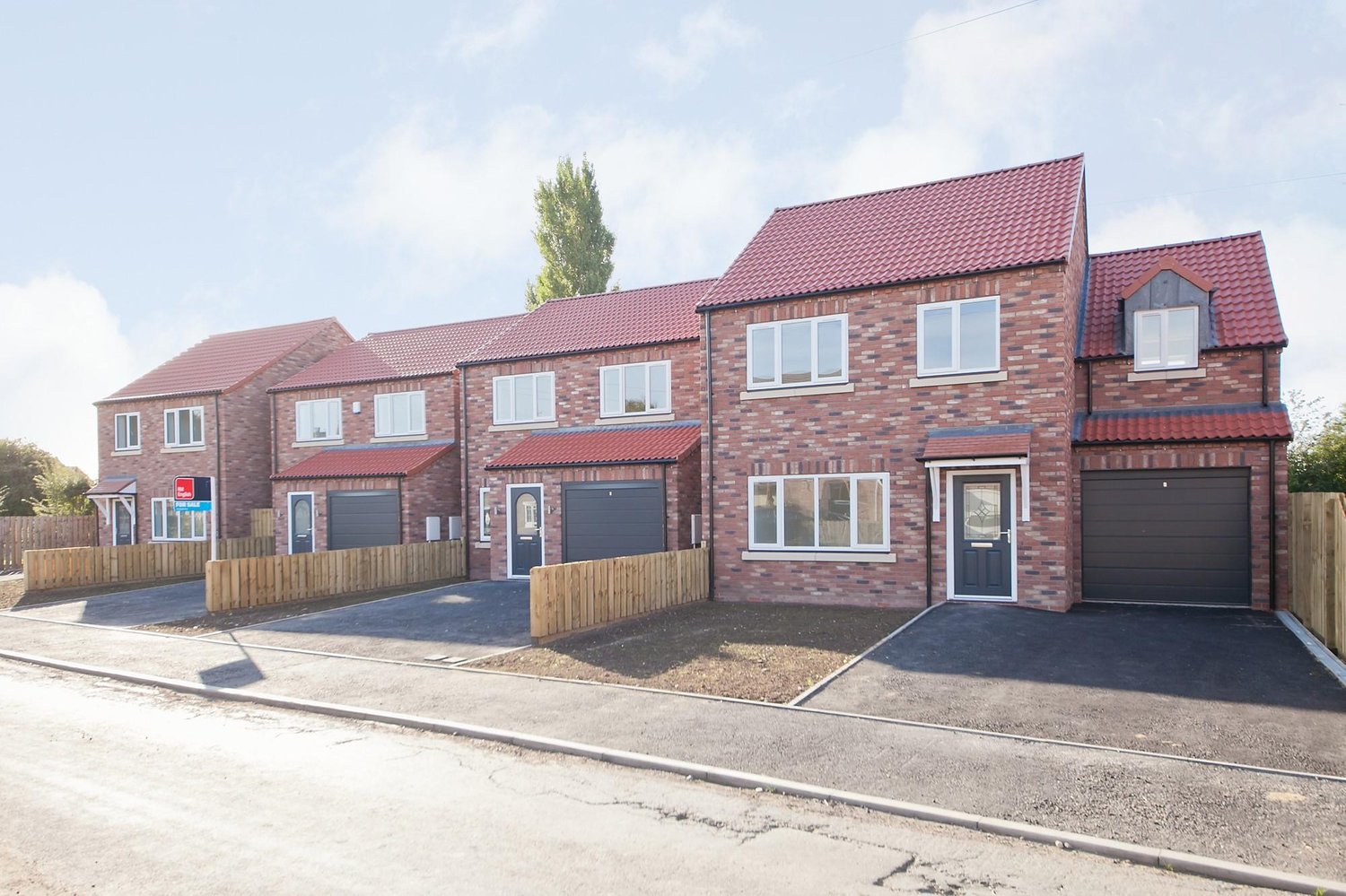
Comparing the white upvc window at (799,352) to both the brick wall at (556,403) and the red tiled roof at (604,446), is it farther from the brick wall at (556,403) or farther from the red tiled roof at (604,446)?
the red tiled roof at (604,446)

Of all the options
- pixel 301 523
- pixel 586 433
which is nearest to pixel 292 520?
pixel 301 523

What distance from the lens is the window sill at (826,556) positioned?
15.8 m

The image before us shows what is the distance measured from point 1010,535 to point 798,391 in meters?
4.56

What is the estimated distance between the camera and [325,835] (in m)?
6.13

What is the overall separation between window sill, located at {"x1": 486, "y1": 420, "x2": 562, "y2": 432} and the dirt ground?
8234 mm

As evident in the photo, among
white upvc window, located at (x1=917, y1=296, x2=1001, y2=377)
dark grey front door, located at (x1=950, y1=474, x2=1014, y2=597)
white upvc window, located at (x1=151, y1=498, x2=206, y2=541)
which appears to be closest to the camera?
dark grey front door, located at (x1=950, y1=474, x2=1014, y2=597)

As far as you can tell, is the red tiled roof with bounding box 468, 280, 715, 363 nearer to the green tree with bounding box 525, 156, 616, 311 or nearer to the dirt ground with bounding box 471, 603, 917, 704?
the dirt ground with bounding box 471, 603, 917, 704

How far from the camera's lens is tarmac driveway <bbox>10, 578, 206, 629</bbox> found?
17.5m

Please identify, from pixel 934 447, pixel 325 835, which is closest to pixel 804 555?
pixel 934 447

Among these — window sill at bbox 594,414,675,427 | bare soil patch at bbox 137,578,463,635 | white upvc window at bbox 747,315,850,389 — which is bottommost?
bare soil patch at bbox 137,578,463,635

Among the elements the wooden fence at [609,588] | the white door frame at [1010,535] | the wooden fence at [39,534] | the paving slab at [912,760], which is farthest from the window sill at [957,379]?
the wooden fence at [39,534]

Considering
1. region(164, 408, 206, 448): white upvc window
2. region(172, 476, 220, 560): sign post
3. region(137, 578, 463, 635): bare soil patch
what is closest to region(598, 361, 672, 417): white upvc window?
region(137, 578, 463, 635): bare soil patch

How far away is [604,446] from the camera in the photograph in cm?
2056

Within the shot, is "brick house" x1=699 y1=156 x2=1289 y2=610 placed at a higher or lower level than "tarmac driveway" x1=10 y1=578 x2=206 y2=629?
higher
